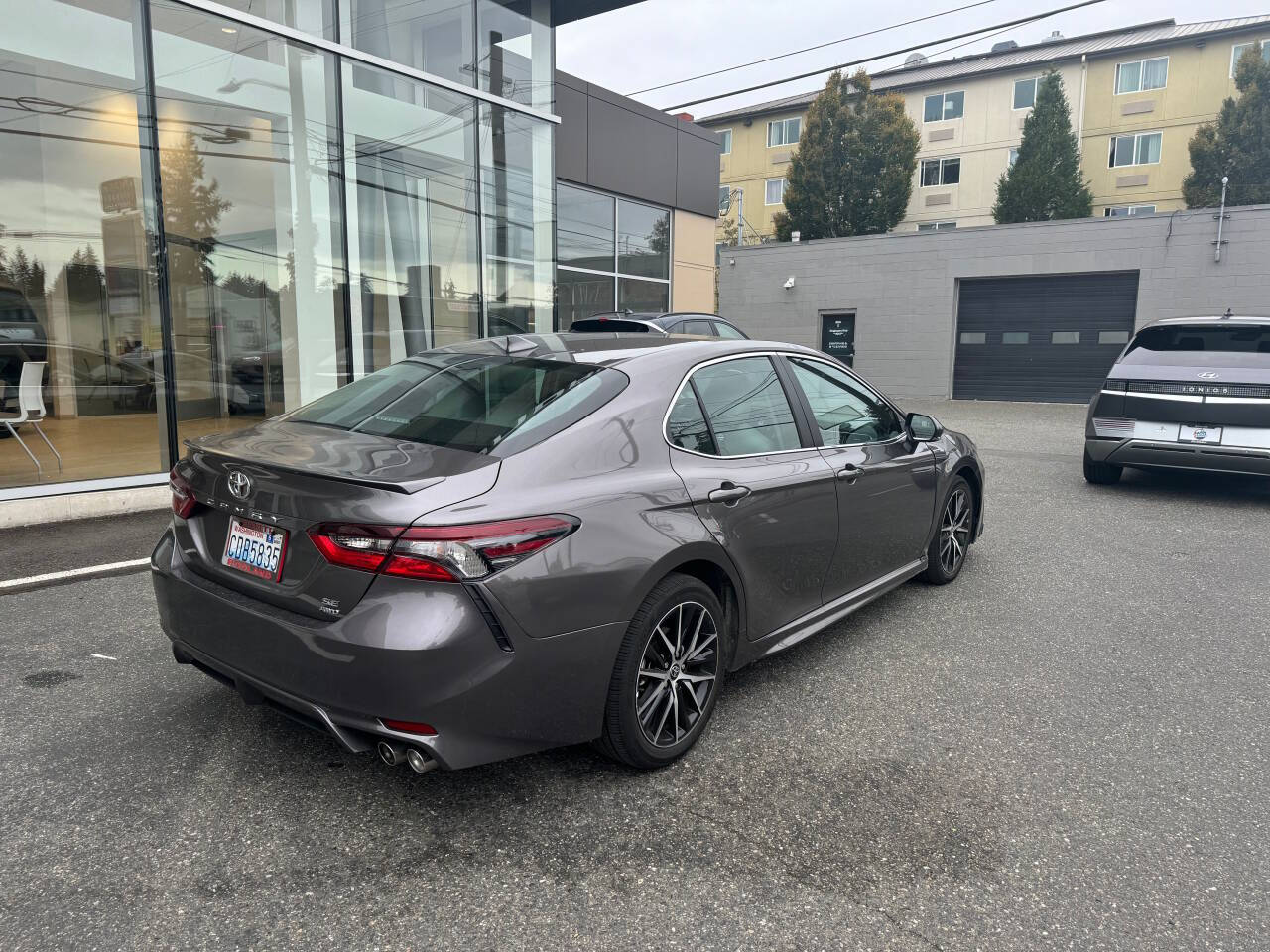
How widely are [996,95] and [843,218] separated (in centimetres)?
832

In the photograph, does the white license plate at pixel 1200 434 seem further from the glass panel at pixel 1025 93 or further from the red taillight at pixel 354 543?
the glass panel at pixel 1025 93

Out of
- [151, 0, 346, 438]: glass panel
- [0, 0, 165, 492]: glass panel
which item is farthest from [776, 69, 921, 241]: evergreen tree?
[0, 0, 165, 492]: glass panel

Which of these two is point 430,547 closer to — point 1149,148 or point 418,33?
point 418,33

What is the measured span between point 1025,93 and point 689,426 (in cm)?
4013

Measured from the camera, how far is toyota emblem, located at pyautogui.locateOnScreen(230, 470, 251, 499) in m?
2.68

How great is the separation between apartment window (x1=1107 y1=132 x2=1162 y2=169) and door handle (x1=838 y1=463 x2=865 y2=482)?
38.8 metres

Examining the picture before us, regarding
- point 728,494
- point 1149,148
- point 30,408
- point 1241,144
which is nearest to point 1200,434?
point 728,494

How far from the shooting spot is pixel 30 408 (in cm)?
829

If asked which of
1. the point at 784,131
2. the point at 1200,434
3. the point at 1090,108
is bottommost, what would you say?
the point at 1200,434

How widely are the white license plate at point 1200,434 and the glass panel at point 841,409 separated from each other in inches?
178

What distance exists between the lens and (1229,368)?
743cm

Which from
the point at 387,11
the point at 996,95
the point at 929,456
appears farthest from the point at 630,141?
the point at 996,95

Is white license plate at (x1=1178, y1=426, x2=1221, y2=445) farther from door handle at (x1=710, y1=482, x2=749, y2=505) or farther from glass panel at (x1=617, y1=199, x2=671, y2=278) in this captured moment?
glass panel at (x1=617, y1=199, x2=671, y2=278)

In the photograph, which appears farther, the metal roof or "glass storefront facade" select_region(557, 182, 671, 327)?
the metal roof
